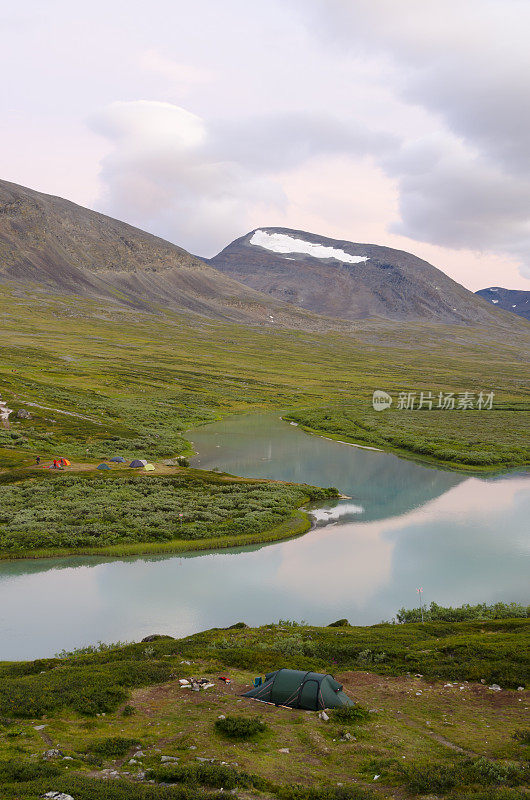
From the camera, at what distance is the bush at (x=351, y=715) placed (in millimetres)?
22528

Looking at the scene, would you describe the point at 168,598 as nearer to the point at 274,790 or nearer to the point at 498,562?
the point at 274,790

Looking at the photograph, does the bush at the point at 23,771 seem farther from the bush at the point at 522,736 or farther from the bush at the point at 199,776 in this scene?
the bush at the point at 522,736

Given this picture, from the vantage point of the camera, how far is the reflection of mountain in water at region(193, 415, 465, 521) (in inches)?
2879

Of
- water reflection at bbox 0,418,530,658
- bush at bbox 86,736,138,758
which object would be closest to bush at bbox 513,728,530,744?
bush at bbox 86,736,138,758

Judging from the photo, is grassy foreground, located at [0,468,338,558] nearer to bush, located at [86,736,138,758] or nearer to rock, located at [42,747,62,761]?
bush, located at [86,736,138,758]

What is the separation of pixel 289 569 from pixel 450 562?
53.7 ft

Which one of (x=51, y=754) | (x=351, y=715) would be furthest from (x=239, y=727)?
(x=51, y=754)

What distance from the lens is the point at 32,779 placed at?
54.2 ft

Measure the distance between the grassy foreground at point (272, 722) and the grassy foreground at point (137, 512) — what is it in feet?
63.8

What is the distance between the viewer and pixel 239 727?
68.5 ft

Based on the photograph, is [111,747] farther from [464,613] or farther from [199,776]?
[464,613]

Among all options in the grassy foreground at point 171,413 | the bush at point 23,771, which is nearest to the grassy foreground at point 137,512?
the grassy foreground at point 171,413

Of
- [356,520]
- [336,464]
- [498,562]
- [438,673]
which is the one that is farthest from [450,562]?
[336,464]

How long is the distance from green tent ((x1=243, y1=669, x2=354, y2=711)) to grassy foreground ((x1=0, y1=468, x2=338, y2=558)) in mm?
28497
